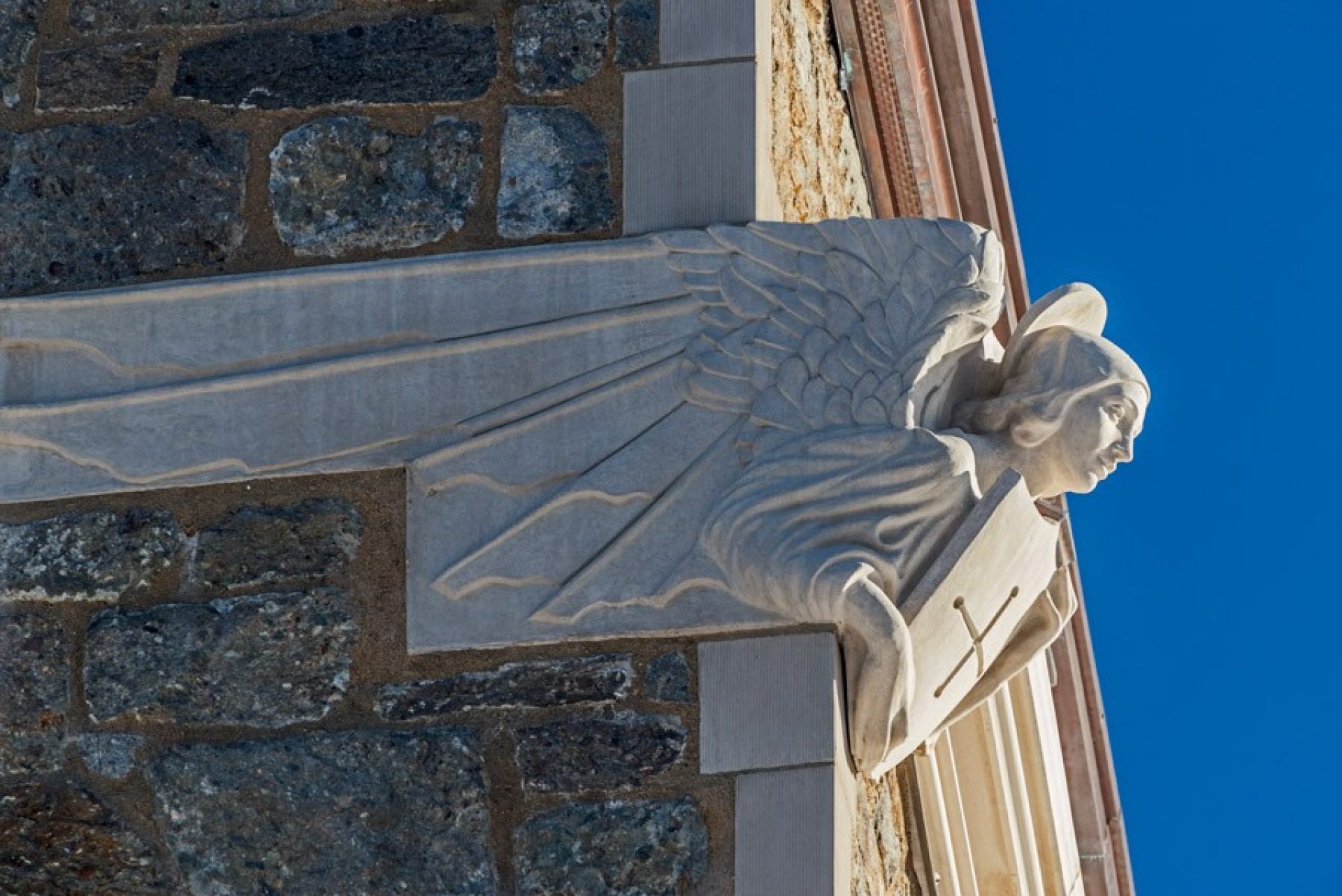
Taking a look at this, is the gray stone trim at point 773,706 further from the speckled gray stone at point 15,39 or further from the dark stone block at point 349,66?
the speckled gray stone at point 15,39

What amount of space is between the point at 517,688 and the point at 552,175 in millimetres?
826

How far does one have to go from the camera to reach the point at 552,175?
14.8 feet

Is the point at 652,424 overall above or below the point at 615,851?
above

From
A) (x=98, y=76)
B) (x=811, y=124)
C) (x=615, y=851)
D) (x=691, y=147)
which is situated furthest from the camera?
(x=811, y=124)

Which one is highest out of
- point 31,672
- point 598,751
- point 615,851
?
point 31,672

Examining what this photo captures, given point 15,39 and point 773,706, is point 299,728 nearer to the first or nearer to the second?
point 773,706

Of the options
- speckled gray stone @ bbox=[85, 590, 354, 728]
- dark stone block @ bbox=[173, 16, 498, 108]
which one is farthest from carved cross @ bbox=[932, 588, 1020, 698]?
dark stone block @ bbox=[173, 16, 498, 108]

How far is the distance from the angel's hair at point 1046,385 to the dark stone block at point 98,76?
1444 mm

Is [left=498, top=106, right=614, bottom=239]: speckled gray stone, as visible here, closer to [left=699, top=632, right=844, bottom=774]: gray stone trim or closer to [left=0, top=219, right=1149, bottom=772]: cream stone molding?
[left=0, top=219, right=1149, bottom=772]: cream stone molding

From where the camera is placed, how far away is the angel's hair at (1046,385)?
4.61 m

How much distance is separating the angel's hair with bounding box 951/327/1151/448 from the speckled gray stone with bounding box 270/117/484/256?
0.87 m

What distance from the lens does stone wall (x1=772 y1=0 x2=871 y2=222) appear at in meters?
4.75

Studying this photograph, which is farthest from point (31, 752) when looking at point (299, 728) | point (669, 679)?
point (669, 679)

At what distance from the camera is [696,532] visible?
422cm
